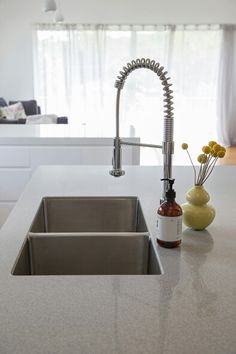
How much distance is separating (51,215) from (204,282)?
84 centimetres

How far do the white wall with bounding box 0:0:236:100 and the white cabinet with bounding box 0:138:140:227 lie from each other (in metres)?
4.66

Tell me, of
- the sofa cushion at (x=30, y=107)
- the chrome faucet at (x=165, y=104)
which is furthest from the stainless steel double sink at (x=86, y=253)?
the sofa cushion at (x=30, y=107)

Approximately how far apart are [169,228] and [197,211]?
0.55ft

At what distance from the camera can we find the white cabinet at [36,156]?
2998 millimetres

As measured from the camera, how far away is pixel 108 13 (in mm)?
7039

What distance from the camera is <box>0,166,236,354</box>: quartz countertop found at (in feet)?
2.39

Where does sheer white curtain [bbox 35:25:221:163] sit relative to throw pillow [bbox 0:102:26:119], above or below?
above

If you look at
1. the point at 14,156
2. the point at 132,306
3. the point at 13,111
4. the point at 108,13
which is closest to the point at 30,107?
the point at 13,111

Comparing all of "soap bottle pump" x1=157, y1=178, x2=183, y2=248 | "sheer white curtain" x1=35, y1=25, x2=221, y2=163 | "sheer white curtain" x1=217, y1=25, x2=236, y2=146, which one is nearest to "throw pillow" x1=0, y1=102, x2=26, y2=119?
"sheer white curtain" x1=35, y1=25, x2=221, y2=163

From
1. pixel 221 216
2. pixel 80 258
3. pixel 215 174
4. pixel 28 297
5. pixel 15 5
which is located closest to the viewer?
pixel 28 297

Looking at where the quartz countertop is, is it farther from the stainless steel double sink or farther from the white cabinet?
the white cabinet

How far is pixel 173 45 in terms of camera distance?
23.4ft

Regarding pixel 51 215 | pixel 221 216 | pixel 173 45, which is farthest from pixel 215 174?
pixel 173 45

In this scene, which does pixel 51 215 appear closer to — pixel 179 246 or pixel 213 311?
pixel 179 246
